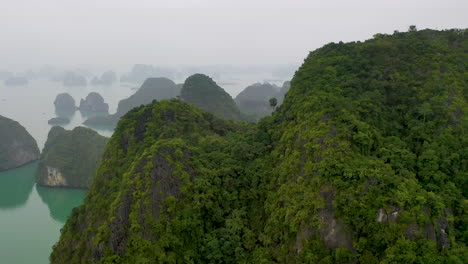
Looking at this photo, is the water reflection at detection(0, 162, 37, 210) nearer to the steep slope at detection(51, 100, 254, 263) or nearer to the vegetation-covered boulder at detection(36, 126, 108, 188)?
the vegetation-covered boulder at detection(36, 126, 108, 188)

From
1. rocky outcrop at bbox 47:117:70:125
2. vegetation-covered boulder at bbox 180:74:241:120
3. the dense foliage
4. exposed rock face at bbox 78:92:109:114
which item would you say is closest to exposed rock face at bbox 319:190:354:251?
vegetation-covered boulder at bbox 180:74:241:120

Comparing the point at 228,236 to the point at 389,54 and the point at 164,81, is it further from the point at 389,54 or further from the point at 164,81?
the point at 164,81

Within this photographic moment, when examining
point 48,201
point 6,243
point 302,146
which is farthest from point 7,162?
point 302,146

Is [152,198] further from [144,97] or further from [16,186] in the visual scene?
[144,97]

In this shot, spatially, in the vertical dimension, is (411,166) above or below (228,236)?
above

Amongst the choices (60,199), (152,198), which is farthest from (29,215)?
(152,198)
